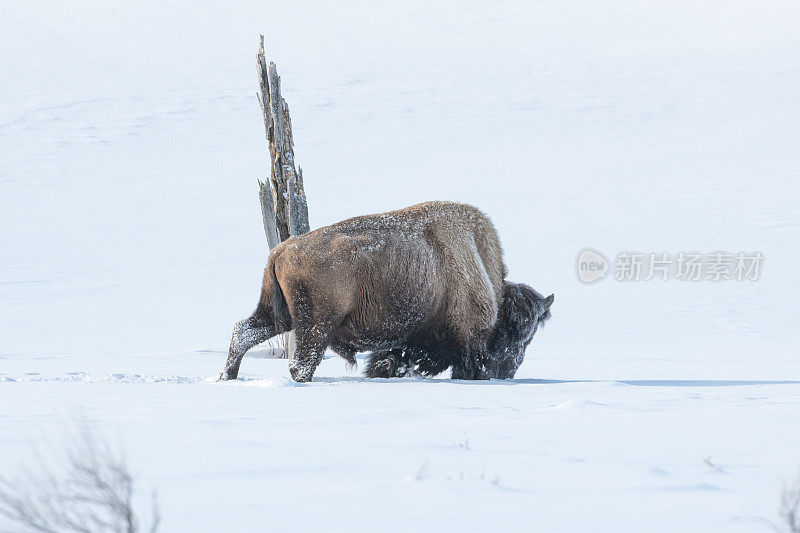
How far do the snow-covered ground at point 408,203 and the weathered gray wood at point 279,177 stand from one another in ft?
4.53

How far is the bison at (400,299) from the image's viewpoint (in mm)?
6660

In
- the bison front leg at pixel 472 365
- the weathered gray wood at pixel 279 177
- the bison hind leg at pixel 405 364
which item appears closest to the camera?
the bison front leg at pixel 472 365

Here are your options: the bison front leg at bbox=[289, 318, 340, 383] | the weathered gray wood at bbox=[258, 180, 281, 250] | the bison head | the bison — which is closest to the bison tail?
the bison

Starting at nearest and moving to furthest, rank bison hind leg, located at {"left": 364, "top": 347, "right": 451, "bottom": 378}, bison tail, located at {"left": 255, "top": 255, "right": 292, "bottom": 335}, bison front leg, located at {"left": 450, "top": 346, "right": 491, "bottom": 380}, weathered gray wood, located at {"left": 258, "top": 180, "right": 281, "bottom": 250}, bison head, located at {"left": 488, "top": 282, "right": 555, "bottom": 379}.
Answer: bison tail, located at {"left": 255, "top": 255, "right": 292, "bottom": 335} → bison front leg, located at {"left": 450, "top": 346, "right": 491, "bottom": 380} → bison hind leg, located at {"left": 364, "top": 347, "right": 451, "bottom": 378} → bison head, located at {"left": 488, "top": 282, "right": 555, "bottom": 379} → weathered gray wood, located at {"left": 258, "top": 180, "right": 281, "bottom": 250}

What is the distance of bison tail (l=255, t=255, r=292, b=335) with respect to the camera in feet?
22.4

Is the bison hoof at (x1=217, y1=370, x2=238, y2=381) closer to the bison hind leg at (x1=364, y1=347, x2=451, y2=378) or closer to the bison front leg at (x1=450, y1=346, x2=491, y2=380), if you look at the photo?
the bison hind leg at (x1=364, y1=347, x2=451, y2=378)

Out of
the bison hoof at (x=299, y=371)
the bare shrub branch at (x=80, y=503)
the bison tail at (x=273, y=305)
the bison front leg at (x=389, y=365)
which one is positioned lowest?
the bison front leg at (x=389, y=365)

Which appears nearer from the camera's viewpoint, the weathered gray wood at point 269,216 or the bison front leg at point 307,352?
the bison front leg at point 307,352

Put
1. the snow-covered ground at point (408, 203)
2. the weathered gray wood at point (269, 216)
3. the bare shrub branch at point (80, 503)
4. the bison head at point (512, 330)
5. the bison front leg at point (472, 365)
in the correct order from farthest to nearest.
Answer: the weathered gray wood at point (269, 216)
the bison head at point (512, 330)
the bison front leg at point (472, 365)
the snow-covered ground at point (408, 203)
the bare shrub branch at point (80, 503)

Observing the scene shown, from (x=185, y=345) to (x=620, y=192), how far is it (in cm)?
1808

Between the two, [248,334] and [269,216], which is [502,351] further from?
[269,216]

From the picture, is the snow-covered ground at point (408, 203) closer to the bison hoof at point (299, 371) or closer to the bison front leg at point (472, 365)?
the bison hoof at point (299, 371)

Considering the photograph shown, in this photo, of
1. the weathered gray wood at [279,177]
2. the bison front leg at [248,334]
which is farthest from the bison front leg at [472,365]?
the weathered gray wood at [279,177]

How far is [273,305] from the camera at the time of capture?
6.89 meters
